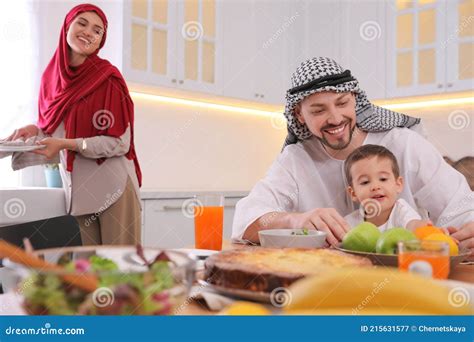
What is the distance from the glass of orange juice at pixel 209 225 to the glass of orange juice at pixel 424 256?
0.37 m

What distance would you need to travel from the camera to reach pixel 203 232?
2.56 feet

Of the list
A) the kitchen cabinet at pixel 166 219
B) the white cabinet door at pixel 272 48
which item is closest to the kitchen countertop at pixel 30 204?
the kitchen cabinet at pixel 166 219

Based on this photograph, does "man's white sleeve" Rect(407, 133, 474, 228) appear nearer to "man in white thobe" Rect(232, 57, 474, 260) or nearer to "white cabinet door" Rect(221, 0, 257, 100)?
"man in white thobe" Rect(232, 57, 474, 260)

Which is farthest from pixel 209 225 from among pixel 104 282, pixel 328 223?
pixel 104 282

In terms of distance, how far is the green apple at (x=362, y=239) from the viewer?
588 mm

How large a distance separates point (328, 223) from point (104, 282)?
1.69ft

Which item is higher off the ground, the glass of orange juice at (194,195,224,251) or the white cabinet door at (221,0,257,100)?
the white cabinet door at (221,0,257,100)

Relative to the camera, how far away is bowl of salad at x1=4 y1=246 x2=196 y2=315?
10.3 inches

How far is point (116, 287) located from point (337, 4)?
2.68 meters

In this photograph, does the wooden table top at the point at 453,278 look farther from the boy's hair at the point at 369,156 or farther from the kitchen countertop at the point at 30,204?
the kitchen countertop at the point at 30,204

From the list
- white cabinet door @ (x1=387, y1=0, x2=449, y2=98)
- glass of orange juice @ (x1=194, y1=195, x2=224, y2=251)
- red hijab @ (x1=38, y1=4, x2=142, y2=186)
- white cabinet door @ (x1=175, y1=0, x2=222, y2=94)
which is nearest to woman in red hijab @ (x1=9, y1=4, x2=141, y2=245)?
red hijab @ (x1=38, y1=4, x2=142, y2=186)

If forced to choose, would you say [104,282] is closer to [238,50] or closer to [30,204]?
[30,204]

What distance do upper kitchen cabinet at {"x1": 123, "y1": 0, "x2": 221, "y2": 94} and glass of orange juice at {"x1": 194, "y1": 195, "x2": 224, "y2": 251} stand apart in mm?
1223

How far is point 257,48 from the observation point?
2.71 m
